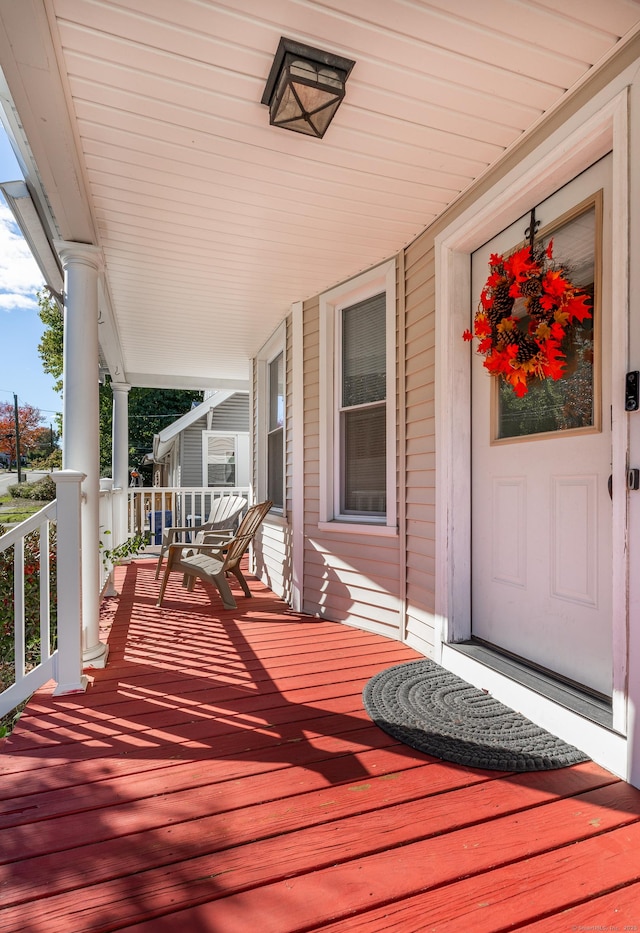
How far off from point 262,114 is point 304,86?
28 cm

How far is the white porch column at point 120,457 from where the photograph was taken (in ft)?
19.6

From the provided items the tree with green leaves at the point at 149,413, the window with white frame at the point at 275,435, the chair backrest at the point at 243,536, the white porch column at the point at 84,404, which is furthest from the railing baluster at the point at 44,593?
the tree with green leaves at the point at 149,413

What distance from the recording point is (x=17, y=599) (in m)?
2.16

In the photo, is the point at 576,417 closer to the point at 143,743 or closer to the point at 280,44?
the point at 280,44

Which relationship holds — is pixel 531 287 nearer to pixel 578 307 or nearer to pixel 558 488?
pixel 578 307

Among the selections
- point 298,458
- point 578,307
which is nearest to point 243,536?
point 298,458

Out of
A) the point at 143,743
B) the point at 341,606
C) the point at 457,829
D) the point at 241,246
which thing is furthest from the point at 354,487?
the point at 457,829

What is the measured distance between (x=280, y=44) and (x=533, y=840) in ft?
8.32

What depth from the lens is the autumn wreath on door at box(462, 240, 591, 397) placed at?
2.01 meters

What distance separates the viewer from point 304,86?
1.80m

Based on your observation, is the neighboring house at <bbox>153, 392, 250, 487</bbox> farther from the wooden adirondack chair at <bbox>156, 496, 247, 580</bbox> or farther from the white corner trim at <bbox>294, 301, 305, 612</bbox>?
the white corner trim at <bbox>294, 301, 305, 612</bbox>

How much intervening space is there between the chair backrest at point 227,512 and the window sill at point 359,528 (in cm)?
175

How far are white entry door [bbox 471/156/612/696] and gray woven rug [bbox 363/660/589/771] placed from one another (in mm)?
263

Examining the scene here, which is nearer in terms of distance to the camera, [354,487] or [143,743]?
[143,743]
